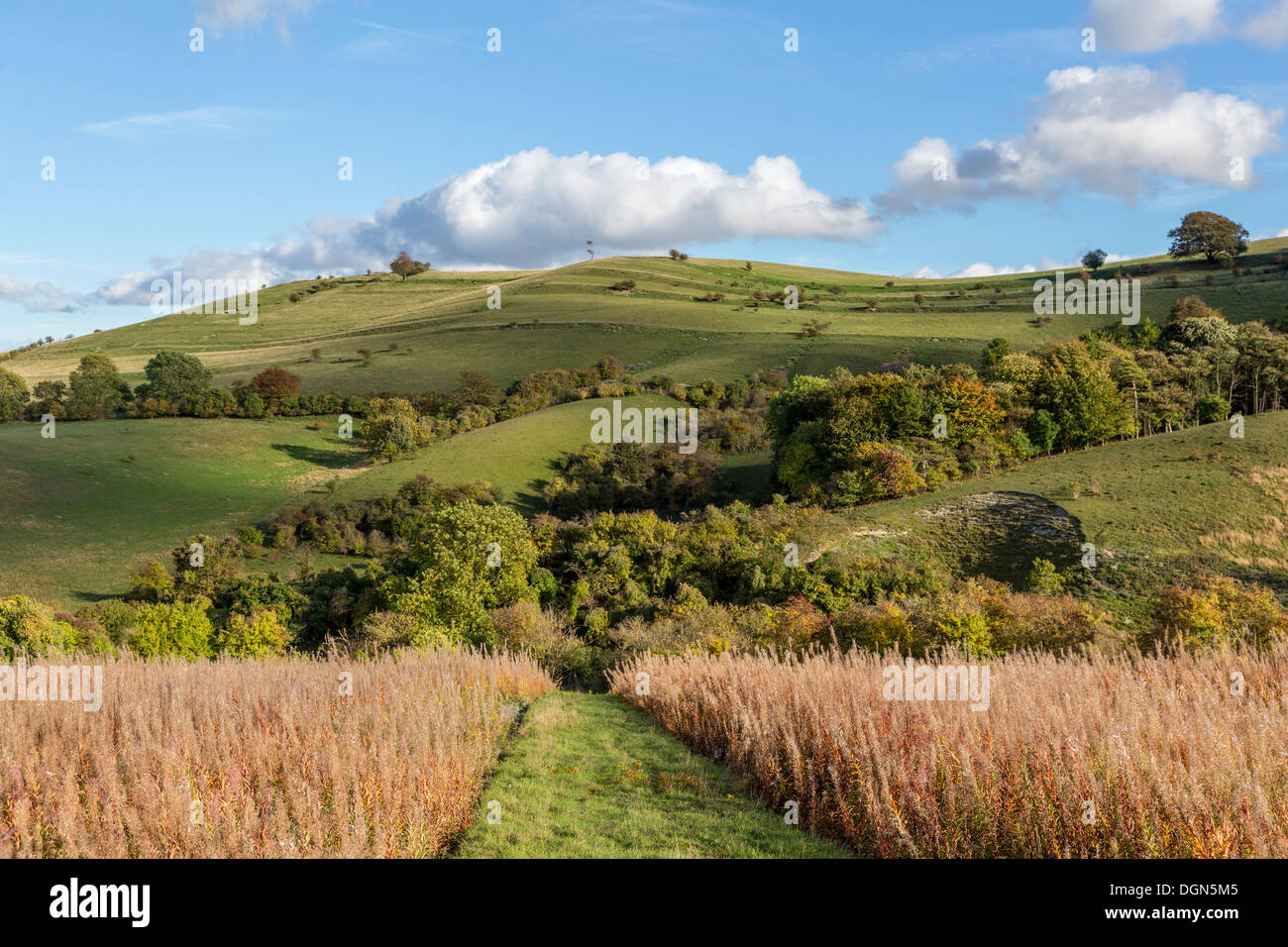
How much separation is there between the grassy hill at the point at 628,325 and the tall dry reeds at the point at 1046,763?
90563 mm

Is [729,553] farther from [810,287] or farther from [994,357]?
[810,287]

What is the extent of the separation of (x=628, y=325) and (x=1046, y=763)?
126 m

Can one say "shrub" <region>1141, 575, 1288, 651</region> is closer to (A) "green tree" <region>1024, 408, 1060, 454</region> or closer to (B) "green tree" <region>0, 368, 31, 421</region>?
(A) "green tree" <region>1024, 408, 1060, 454</region>

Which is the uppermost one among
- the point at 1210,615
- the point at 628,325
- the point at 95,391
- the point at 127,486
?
the point at 628,325

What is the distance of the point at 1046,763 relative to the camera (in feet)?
20.4

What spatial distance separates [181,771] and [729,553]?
35.5m

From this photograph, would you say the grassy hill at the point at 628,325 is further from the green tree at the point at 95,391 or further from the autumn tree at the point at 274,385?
the green tree at the point at 95,391

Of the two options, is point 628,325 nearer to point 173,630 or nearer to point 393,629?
point 173,630

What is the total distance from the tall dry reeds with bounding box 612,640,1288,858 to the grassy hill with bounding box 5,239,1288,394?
297 feet

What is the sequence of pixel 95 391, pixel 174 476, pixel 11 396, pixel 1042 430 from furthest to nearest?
pixel 95 391 < pixel 11 396 < pixel 174 476 < pixel 1042 430

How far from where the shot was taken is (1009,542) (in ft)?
134

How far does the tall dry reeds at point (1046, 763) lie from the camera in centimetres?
545

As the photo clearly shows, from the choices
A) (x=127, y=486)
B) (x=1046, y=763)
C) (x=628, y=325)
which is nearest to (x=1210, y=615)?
(x=1046, y=763)
